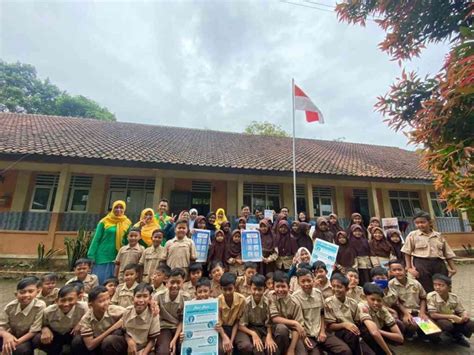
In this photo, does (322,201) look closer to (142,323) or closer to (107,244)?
(107,244)

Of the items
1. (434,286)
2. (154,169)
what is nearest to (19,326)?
(434,286)

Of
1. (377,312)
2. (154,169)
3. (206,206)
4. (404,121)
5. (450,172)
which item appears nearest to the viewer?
(450,172)

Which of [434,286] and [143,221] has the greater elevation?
[143,221]

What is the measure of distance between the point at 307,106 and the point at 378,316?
6.89 metres

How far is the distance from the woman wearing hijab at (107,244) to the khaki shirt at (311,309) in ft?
9.44

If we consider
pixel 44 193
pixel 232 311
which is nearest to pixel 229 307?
pixel 232 311

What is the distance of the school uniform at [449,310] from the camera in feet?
10.3

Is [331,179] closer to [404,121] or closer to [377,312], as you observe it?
[404,121]

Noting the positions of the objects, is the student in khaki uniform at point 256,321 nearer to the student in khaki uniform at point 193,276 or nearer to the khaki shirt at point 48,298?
the student in khaki uniform at point 193,276

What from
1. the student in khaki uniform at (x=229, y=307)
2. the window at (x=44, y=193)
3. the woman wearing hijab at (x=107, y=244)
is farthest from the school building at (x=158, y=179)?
the student in khaki uniform at (x=229, y=307)

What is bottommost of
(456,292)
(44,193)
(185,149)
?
(456,292)

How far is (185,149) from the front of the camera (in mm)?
9969

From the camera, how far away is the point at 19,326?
105 inches

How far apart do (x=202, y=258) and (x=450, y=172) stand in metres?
3.71
